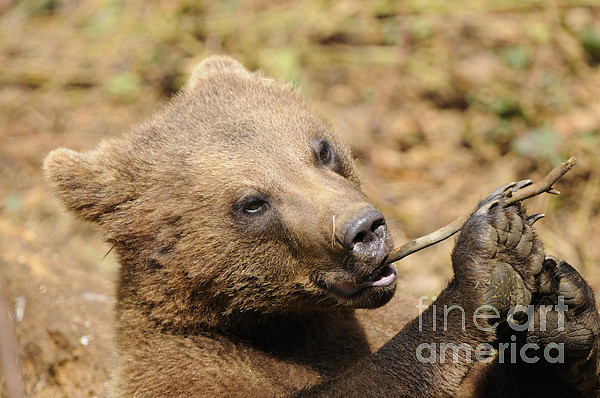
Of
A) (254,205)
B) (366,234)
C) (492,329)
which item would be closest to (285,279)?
(254,205)

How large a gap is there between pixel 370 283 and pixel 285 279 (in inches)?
17.4

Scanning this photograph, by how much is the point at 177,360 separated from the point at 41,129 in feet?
19.0

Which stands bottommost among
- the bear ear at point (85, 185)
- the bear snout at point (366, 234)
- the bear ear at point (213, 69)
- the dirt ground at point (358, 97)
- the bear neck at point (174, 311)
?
the dirt ground at point (358, 97)

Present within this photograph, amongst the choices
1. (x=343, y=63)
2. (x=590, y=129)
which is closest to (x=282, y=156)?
(x=590, y=129)

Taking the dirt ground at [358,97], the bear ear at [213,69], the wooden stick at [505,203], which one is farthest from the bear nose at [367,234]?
the dirt ground at [358,97]

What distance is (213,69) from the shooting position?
471cm

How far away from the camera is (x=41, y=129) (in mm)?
8672

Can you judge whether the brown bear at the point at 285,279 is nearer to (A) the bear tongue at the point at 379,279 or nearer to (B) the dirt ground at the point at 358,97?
(A) the bear tongue at the point at 379,279

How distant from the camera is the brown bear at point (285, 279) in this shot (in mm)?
3299

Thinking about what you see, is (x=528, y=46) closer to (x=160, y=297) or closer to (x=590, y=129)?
(x=590, y=129)

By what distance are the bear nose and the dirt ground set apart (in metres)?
2.58

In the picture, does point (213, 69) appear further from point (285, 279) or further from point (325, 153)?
point (285, 279)

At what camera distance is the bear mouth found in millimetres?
3484

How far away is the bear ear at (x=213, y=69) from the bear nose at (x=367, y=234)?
1.69 meters
